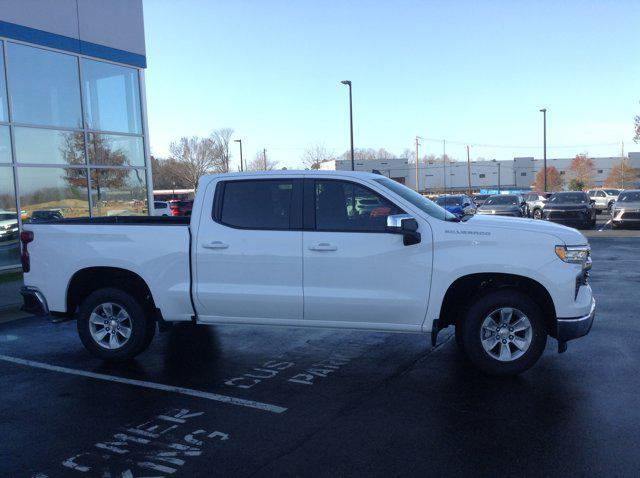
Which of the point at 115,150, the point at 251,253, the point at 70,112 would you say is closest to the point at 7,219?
the point at 70,112

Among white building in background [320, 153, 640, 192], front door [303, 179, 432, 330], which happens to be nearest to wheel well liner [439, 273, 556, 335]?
front door [303, 179, 432, 330]

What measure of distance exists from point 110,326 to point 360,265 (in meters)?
2.90

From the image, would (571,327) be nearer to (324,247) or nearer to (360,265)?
(360,265)

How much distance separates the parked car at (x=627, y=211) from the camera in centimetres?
2278

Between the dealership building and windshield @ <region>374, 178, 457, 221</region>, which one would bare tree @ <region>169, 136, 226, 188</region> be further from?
windshield @ <region>374, 178, 457, 221</region>

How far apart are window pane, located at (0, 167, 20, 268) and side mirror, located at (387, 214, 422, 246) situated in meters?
11.0

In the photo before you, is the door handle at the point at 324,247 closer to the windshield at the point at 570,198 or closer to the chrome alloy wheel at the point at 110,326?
the chrome alloy wheel at the point at 110,326

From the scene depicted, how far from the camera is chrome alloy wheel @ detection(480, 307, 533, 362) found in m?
5.71

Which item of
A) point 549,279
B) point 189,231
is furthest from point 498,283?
point 189,231

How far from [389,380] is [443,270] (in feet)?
3.83

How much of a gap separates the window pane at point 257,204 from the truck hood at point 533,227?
1828 mm

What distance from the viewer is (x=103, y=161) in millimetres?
16266

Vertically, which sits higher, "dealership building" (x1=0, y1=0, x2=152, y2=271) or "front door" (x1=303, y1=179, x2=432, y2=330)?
"dealership building" (x1=0, y1=0, x2=152, y2=271)

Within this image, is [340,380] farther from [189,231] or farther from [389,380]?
[189,231]
